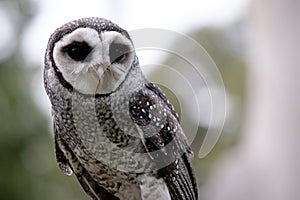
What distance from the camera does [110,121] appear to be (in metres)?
1.37

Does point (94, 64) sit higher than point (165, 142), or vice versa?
point (94, 64)

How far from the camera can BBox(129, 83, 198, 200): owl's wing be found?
1426mm

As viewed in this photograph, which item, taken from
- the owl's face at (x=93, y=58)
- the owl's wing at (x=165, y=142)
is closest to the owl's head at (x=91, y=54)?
the owl's face at (x=93, y=58)

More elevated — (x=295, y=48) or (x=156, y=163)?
(x=156, y=163)

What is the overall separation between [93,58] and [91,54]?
12 millimetres

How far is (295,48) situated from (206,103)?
181 centimetres

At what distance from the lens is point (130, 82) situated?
4.41 ft

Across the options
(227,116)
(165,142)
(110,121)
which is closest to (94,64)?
(110,121)

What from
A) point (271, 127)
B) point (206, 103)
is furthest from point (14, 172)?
point (206, 103)

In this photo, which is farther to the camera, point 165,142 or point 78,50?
point 165,142

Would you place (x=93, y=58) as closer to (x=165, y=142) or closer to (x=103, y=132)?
(x=103, y=132)

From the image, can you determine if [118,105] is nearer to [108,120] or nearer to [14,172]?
[108,120]

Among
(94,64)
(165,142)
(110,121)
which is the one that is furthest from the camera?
(165,142)

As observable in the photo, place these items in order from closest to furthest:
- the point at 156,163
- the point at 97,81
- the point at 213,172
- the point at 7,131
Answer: the point at 97,81 < the point at 156,163 < the point at 7,131 < the point at 213,172
